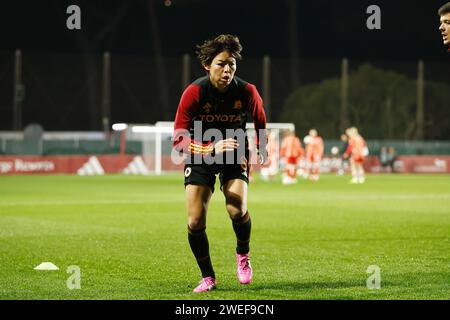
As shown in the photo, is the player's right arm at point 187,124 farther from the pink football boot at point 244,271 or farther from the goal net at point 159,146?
the goal net at point 159,146

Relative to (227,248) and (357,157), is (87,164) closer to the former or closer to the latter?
(357,157)

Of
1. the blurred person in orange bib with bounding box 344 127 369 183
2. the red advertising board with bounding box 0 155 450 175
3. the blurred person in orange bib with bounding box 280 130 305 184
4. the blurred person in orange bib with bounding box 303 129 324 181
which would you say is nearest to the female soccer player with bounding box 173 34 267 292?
the blurred person in orange bib with bounding box 280 130 305 184

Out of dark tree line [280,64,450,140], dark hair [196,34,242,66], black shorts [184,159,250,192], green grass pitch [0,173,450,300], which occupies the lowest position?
green grass pitch [0,173,450,300]

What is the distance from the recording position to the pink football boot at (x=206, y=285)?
31.0ft

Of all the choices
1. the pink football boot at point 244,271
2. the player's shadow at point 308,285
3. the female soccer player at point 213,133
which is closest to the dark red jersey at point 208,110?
the female soccer player at point 213,133

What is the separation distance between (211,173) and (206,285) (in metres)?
1.09

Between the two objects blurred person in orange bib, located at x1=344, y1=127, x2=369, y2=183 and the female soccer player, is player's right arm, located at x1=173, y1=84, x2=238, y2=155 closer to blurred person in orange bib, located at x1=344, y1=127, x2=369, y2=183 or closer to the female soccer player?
the female soccer player

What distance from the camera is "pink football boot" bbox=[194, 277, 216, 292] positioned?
372 inches

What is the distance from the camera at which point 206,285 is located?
31.2ft

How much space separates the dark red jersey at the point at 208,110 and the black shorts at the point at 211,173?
6.4 inches

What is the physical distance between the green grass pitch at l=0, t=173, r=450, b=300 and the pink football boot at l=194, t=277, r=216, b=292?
0.09 meters

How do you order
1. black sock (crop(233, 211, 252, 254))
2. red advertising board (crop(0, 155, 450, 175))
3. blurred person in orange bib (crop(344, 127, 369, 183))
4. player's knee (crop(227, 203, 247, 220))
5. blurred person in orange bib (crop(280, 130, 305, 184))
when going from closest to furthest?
player's knee (crop(227, 203, 247, 220)) < black sock (crop(233, 211, 252, 254)) < blurred person in orange bib (crop(280, 130, 305, 184)) < blurred person in orange bib (crop(344, 127, 369, 183)) < red advertising board (crop(0, 155, 450, 175))

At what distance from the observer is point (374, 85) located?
7331 centimetres

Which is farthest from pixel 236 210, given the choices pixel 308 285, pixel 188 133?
pixel 308 285
